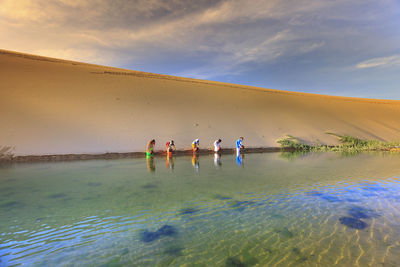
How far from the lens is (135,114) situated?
2141cm

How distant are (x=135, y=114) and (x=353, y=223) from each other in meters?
19.8

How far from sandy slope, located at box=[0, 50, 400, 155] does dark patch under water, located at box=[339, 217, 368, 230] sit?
15.0m

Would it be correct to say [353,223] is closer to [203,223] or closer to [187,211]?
[203,223]

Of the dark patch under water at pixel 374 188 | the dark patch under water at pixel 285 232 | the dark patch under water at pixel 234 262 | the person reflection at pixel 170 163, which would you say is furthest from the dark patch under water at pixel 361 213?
the person reflection at pixel 170 163

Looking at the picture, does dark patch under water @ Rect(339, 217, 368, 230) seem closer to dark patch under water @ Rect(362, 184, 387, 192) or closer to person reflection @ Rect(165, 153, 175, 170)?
dark patch under water @ Rect(362, 184, 387, 192)

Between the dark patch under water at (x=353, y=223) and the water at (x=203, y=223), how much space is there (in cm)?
2

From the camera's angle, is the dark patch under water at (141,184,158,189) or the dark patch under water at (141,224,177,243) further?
the dark patch under water at (141,184,158,189)

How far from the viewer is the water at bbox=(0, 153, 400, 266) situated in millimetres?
3082

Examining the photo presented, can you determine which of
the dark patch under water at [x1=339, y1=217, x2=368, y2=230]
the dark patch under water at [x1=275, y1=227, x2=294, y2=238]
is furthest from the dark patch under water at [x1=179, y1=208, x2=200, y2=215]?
the dark patch under water at [x1=339, y1=217, x2=368, y2=230]

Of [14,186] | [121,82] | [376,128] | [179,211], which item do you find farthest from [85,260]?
[376,128]

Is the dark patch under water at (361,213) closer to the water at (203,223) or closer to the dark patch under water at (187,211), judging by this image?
the water at (203,223)

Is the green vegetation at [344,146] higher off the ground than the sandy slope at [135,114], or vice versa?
the sandy slope at [135,114]

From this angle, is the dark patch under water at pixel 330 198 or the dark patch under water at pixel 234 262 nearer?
the dark patch under water at pixel 234 262

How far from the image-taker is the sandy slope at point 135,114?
1694 centimetres
